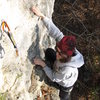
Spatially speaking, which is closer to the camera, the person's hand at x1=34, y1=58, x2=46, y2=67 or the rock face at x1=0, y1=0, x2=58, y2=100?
the rock face at x1=0, y1=0, x2=58, y2=100

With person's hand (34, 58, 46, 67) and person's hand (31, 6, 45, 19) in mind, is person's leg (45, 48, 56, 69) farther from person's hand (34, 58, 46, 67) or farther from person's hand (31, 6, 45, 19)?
person's hand (31, 6, 45, 19)

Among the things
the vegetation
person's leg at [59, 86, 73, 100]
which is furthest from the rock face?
the vegetation

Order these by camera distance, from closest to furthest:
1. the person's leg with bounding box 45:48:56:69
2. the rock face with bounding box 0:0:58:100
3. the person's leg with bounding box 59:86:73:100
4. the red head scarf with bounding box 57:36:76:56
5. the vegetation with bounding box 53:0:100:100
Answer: the rock face with bounding box 0:0:58:100
the red head scarf with bounding box 57:36:76:56
the person's leg with bounding box 45:48:56:69
the person's leg with bounding box 59:86:73:100
the vegetation with bounding box 53:0:100:100

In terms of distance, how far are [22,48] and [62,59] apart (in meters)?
0.44

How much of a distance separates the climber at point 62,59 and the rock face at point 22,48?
9 centimetres

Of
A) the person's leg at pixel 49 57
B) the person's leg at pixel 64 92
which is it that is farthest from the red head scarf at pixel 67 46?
the person's leg at pixel 64 92

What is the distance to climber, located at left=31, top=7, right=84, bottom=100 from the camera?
9.77 ft

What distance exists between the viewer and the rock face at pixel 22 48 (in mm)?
2615

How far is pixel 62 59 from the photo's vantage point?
3.07m

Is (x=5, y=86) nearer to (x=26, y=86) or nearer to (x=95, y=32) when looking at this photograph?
(x=26, y=86)

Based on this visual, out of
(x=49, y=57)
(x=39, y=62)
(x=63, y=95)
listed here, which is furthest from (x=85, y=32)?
(x=39, y=62)

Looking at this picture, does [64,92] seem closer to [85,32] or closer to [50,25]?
[50,25]

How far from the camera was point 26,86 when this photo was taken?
128 inches

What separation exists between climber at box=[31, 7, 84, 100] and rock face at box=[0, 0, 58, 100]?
0.09 meters
